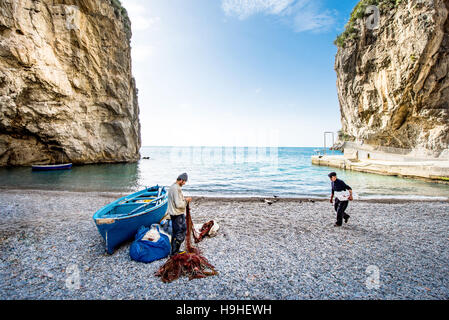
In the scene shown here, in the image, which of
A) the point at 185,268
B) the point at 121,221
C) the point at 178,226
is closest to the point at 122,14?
the point at 121,221

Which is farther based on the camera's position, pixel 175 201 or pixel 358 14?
pixel 358 14

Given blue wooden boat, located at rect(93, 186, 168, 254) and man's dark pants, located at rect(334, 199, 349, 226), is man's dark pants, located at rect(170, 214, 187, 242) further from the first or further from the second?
man's dark pants, located at rect(334, 199, 349, 226)

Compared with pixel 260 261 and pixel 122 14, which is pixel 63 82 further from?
pixel 260 261

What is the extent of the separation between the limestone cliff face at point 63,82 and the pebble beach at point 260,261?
26.6 meters

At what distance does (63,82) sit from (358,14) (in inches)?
1946

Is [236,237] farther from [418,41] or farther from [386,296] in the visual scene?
[418,41]

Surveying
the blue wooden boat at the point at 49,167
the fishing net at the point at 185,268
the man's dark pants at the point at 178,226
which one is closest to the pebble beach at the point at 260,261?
the fishing net at the point at 185,268

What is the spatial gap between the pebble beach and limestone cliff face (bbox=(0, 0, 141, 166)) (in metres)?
26.6

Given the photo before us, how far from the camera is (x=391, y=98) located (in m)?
31.8

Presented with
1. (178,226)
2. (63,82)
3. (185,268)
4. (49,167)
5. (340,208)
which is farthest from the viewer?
(63,82)

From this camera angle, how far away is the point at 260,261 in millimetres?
4820

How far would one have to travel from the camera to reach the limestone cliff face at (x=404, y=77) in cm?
2734
